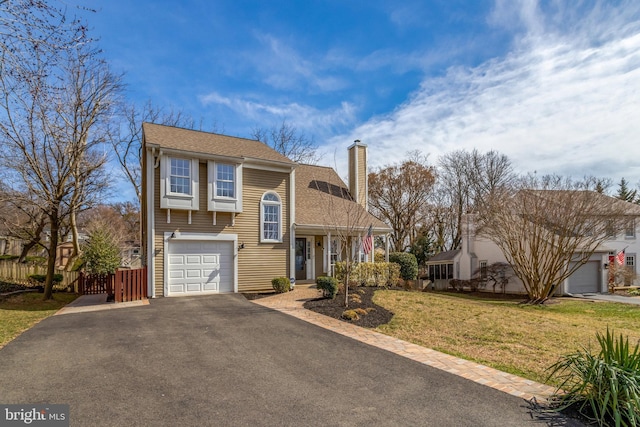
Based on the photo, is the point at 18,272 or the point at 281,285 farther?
the point at 18,272

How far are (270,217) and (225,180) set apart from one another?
101 inches

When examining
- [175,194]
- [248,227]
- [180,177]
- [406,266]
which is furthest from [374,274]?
[180,177]

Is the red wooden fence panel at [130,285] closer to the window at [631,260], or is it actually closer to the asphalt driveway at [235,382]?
the asphalt driveway at [235,382]

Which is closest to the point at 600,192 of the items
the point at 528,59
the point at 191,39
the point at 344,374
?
the point at 528,59

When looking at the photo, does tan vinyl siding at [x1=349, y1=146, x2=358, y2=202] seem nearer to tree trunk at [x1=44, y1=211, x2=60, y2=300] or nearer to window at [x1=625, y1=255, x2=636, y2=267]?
tree trunk at [x1=44, y1=211, x2=60, y2=300]

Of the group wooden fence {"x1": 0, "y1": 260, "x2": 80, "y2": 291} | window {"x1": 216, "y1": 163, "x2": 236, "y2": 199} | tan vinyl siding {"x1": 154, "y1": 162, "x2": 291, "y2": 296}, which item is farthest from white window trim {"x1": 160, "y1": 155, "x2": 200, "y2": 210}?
wooden fence {"x1": 0, "y1": 260, "x2": 80, "y2": 291}

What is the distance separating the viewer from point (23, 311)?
11203 mm

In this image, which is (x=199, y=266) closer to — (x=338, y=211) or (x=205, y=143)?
(x=205, y=143)

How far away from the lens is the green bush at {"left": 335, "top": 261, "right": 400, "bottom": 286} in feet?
48.7

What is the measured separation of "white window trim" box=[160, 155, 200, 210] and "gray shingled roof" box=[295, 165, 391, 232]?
469cm

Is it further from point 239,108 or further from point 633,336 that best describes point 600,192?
point 239,108

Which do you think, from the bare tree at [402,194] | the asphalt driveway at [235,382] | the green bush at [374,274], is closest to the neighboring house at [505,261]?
the bare tree at [402,194]

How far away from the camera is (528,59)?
11000 millimetres

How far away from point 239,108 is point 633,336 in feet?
58.3
